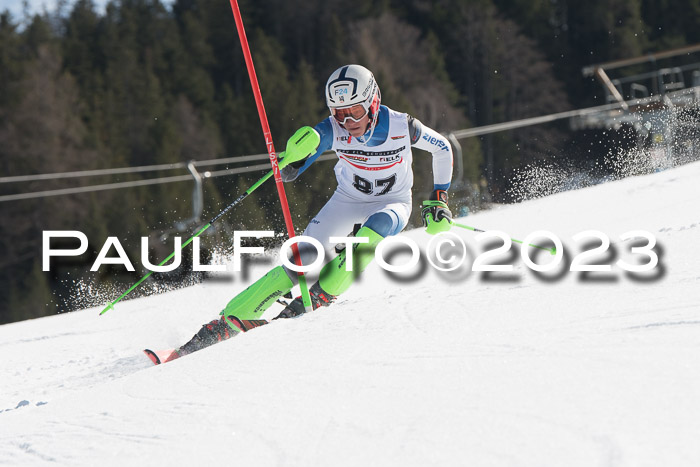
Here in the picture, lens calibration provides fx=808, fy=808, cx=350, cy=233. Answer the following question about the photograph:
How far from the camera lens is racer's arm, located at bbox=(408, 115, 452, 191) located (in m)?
4.64

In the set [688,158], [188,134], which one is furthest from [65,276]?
[688,158]

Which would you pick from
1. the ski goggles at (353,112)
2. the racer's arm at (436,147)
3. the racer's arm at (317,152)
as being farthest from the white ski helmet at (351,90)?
the racer's arm at (436,147)

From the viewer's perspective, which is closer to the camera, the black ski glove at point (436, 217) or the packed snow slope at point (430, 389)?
the packed snow slope at point (430, 389)

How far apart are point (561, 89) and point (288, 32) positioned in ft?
55.0

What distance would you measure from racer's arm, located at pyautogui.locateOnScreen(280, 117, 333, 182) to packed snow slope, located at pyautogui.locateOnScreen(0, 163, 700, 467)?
2.90 feet

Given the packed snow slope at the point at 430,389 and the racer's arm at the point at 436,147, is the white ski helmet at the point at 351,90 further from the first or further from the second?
the packed snow slope at the point at 430,389

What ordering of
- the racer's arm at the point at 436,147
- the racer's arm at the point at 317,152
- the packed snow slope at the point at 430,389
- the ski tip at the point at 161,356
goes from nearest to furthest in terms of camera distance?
the packed snow slope at the point at 430,389 → the ski tip at the point at 161,356 → the racer's arm at the point at 317,152 → the racer's arm at the point at 436,147

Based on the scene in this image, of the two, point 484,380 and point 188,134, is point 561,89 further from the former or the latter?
point 484,380

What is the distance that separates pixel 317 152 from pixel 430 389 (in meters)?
2.47

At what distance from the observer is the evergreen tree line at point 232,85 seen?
92.5 ft

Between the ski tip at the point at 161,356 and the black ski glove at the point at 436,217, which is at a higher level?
the black ski glove at the point at 436,217

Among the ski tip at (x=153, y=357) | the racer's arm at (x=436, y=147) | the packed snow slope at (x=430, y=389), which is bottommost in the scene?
the ski tip at (x=153, y=357)

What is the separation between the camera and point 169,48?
44344mm

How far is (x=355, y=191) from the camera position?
15.4 feet
